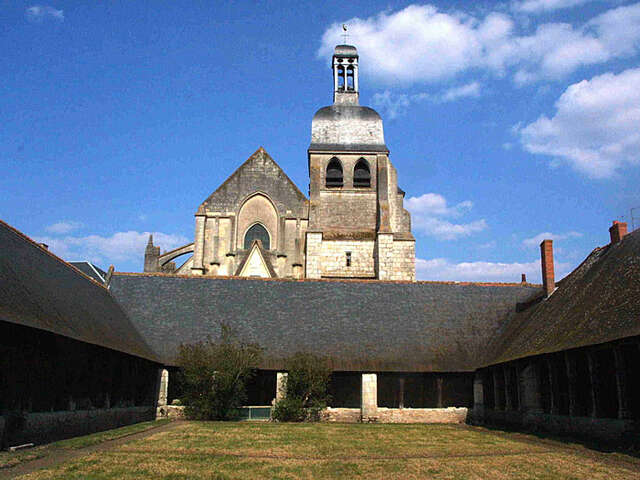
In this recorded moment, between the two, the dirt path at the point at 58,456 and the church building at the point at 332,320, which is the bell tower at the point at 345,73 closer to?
the church building at the point at 332,320

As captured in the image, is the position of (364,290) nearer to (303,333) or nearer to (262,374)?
(303,333)

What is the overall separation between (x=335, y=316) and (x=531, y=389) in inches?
308

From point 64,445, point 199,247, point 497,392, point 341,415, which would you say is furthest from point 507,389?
point 199,247

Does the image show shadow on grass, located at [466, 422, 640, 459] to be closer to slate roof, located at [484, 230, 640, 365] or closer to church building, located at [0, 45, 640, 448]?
church building, located at [0, 45, 640, 448]

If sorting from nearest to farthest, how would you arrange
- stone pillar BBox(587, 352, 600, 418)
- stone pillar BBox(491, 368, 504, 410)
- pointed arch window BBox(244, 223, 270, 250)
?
stone pillar BBox(587, 352, 600, 418)
stone pillar BBox(491, 368, 504, 410)
pointed arch window BBox(244, 223, 270, 250)

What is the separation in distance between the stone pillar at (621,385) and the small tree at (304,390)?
9101 millimetres

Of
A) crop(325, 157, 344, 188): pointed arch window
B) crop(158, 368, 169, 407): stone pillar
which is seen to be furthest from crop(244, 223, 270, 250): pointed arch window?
crop(158, 368, 169, 407): stone pillar

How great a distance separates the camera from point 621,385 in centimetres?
1276

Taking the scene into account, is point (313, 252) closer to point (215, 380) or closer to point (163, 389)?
point (163, 389)

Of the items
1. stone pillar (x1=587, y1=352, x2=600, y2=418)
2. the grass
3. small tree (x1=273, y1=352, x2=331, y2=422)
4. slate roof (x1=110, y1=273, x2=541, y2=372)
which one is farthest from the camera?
slate roof (x1=110, y1=273, x2=541, y2=372)

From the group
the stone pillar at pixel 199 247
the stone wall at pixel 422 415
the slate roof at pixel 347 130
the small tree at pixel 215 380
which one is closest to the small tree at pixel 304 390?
the small tree at pixel 215 380

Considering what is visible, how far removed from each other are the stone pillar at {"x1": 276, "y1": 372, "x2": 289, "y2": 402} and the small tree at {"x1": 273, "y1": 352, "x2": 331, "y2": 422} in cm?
21

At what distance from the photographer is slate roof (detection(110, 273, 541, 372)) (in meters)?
21.2

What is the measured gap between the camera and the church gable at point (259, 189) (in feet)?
113
